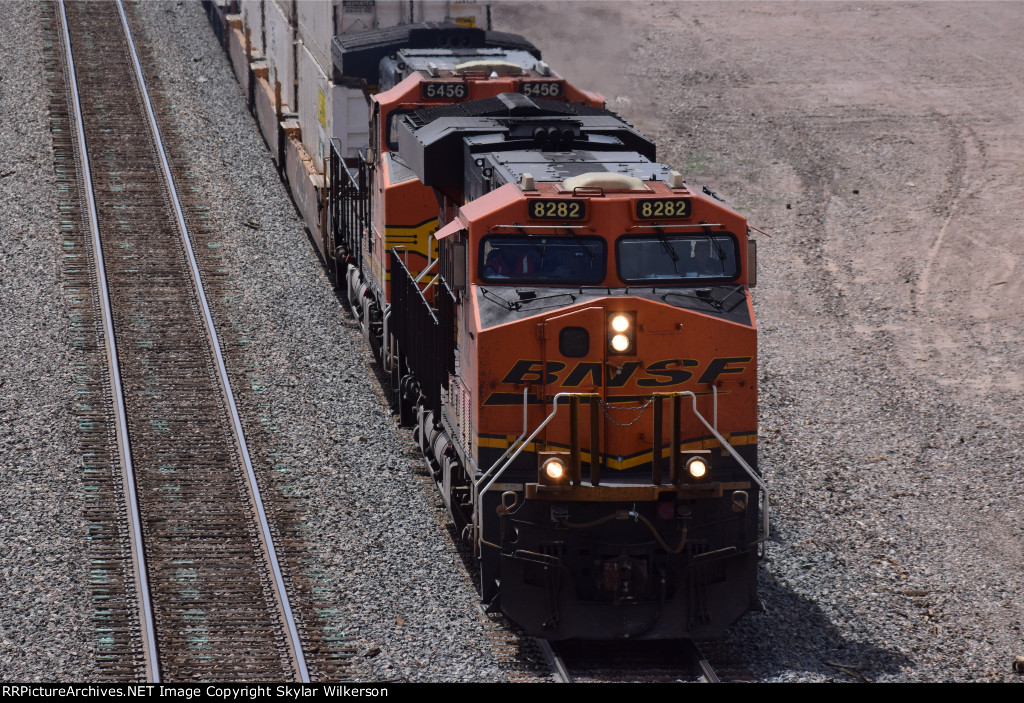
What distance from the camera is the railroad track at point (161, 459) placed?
12484 millimetres

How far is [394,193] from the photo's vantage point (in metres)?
17.3

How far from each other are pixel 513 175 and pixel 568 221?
3.69 ft

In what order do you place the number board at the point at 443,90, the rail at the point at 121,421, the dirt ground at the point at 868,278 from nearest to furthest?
the rail at the point at 121,421
the dirt ground at the point at 868,278
the number board at the point at 443,90

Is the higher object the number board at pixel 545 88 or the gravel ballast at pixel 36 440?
the number board at pixel 545 88

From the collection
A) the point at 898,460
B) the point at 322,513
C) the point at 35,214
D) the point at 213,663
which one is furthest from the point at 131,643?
the point at 35,214

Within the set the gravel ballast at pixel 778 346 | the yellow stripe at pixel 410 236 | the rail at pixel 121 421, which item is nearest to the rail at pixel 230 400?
the gravel ballast at pixel 778 346

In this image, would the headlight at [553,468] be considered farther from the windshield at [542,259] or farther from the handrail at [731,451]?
the windshield at [542,259]

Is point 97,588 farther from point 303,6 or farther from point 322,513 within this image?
point 303,6

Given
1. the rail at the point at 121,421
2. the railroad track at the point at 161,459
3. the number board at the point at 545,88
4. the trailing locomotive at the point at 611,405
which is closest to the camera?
the trailing locomotive at the point at 611,405

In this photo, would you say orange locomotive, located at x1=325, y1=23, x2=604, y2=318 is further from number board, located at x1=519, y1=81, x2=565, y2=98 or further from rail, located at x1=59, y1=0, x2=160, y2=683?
rail, located at x1=59, y1=0, x2=160, y2=683

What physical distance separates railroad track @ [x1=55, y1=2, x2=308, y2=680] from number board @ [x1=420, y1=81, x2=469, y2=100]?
481 centimetres

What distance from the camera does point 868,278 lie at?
25.7m

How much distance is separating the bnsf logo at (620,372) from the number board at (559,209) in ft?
4.39

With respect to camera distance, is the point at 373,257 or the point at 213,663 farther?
the point at 373,257
